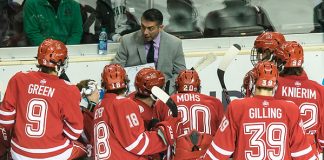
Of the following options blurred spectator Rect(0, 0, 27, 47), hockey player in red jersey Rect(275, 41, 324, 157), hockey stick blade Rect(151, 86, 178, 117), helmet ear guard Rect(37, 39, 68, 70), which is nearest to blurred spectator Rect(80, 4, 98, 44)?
blurred spectator Rect(0, 0, 27, 47)

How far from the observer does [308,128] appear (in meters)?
4.32

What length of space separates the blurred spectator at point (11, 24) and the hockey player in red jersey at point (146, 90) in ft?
5.96

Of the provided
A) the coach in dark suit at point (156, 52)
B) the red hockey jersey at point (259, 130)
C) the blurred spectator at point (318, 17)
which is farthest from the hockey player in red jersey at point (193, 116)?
the blurred spectator at point (318, 17)

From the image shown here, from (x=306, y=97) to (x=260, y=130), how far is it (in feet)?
2.12

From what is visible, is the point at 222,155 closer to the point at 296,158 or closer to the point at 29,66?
the point at 296,158

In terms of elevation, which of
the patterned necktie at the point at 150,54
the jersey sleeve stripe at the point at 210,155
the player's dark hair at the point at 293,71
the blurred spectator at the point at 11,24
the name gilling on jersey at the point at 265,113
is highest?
the blurred spectator at the point at 11,24

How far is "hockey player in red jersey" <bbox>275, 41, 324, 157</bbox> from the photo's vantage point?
430 cm

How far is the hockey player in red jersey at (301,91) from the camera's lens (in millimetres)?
4301

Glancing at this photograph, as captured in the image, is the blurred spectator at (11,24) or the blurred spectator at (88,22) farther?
the blurred spectator at (88,22)

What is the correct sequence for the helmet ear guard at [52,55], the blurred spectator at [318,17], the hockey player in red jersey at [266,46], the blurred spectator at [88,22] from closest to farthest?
the helmet ear guard at [52,55]
the hockey player in red jersey at [266,46]
the blurred spectator at [88,22]
the blurred spectator at [318,17]

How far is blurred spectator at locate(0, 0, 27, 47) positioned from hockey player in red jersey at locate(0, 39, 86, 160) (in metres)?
1.65

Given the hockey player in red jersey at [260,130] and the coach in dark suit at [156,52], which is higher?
the coach in dark suit at [156,52]

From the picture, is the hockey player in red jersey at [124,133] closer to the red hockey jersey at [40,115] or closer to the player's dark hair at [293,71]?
the red hockey jersey at [40,115]

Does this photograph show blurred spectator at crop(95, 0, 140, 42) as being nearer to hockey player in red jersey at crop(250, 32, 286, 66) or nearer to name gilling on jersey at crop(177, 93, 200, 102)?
hockey player in red jersey at crop(250, 32, 286, 66)
